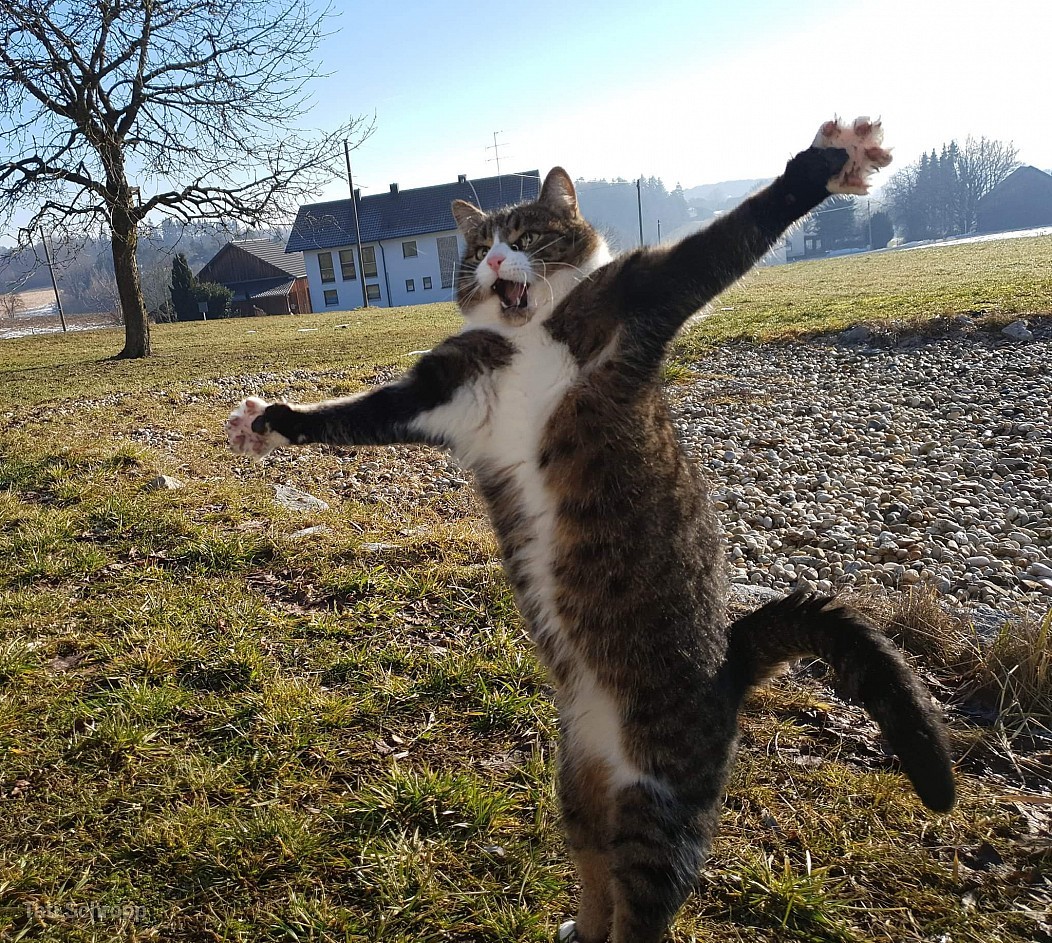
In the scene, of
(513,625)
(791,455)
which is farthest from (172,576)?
(791,455)

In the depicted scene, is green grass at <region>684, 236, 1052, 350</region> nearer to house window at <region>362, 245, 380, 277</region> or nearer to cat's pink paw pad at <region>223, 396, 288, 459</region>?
cat's pink paw pad at <region>223, 396, 288, 459</region>

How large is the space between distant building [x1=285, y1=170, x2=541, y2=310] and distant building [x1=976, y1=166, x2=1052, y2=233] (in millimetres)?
62236

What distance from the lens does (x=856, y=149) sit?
205 centimetres

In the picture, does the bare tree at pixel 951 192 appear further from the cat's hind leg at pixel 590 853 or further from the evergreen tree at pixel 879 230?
the cat's hind leg at pixel 590 853

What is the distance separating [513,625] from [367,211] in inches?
1847

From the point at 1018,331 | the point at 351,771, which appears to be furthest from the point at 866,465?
the point at 1018,331

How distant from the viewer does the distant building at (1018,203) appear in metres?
73.8

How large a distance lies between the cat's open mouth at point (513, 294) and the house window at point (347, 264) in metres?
47.7

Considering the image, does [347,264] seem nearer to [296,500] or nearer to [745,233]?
[296,500]

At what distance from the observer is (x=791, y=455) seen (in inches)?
259

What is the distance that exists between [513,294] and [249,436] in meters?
1.09

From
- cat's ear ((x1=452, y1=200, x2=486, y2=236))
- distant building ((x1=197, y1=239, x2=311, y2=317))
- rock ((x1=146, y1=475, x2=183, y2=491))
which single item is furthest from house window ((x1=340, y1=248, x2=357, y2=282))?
cat's ear ((x1=452, y1=200, x2=486, y2=236))

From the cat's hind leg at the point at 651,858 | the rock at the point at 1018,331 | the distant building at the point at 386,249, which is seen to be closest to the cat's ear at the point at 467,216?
the cat's hind leg at the point at 651,858

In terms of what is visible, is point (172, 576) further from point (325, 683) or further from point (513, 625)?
point (513, 625)
